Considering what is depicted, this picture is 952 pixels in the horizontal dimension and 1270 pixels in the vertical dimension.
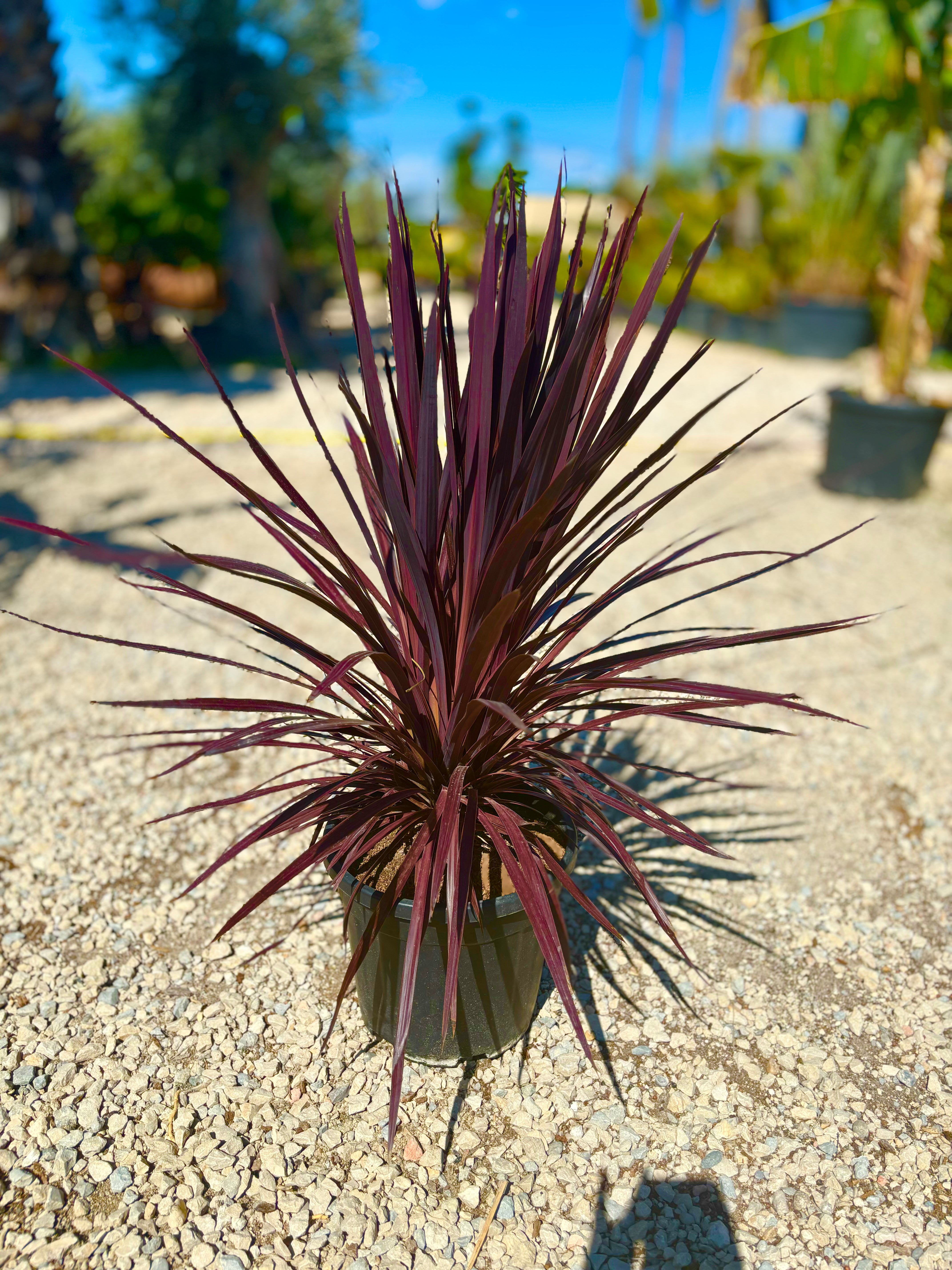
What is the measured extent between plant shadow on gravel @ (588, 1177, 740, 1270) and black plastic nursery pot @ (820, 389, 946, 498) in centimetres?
510

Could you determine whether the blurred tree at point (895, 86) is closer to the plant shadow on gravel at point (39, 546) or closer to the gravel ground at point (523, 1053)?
the gravel ground at point (523, 1053)

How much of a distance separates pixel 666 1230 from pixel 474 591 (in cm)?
122

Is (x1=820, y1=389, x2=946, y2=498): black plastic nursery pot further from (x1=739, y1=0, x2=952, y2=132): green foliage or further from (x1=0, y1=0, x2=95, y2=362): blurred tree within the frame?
(x1=0, y1=0, x2=95, y2=362): blurred tree

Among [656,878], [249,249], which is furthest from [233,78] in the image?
[656,878]

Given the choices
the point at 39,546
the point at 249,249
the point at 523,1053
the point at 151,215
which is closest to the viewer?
the point at 523,1053

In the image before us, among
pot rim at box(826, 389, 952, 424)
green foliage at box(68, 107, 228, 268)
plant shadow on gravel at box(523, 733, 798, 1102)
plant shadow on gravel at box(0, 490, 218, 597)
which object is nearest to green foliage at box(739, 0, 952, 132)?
pot rim at box(826, 389, 952, 424)

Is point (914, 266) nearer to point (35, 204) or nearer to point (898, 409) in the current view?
point (898, 409)

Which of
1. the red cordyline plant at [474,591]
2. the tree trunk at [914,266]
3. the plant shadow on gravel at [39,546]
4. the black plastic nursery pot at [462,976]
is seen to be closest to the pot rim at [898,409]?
the tree trunk at [914,266]

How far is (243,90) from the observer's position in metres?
8.80

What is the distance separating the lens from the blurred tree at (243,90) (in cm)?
872

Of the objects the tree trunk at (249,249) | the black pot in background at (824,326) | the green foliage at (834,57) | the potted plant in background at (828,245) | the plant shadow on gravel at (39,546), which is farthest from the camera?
the black pot in background at (824,326)

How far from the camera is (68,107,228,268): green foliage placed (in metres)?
10.3

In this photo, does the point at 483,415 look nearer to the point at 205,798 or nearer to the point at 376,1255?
the point at 376,1255

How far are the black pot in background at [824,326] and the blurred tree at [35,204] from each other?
849cm
